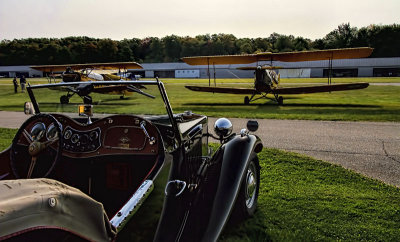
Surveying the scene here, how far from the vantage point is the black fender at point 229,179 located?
2654mm

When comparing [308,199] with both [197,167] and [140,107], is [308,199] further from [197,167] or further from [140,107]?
[140,107]

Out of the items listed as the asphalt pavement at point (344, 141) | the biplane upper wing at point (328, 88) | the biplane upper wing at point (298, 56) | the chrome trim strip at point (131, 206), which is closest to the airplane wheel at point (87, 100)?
the chrome trim strip at point (131, 206)

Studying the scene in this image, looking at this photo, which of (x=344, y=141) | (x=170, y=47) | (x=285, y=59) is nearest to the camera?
(x=344, y=141)

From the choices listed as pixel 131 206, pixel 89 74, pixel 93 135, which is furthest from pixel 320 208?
pixel 89 74

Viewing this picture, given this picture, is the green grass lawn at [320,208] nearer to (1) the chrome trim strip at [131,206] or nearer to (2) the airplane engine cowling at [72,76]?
(1) the chrome trim strip at [131,206]

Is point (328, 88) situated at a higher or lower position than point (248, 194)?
higher

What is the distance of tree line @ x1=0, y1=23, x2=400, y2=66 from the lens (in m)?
80.2

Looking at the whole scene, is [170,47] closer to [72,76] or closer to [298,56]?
[72,76]

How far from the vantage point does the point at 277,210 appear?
391 centimetres

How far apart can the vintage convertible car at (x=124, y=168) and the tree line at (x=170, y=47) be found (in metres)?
76.9

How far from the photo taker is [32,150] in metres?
2.45

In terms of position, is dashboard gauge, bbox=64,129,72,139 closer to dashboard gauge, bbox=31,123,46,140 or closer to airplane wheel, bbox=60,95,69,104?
dashboard gauge, bbox=31,123,46,140

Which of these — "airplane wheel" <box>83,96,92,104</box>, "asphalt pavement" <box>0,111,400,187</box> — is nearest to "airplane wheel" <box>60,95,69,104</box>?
"airplane wheel" <box>83,96,92,104</box>

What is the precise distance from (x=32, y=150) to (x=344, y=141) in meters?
7.36
